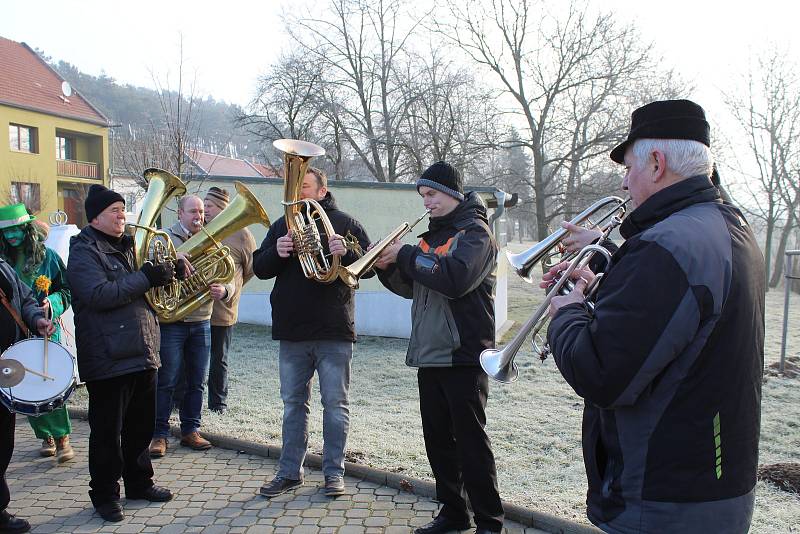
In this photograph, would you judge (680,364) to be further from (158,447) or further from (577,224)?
(158,447)

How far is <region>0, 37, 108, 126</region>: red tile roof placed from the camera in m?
33.6

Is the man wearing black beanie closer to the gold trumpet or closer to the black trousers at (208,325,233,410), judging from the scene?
the gold trumpet

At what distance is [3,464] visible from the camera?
3.94 meters

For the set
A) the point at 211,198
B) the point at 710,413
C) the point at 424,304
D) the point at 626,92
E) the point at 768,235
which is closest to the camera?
the point at 710,413

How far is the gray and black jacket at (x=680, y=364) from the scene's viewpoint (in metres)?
→ 1.90

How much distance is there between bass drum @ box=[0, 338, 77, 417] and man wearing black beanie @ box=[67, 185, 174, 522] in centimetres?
14

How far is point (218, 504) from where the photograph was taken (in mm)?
4266

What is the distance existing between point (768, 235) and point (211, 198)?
2591 cm

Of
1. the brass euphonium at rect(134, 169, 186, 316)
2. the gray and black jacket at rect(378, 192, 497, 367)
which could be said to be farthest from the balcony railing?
the gray and black jacket at rect(378, 192, 497, 367)

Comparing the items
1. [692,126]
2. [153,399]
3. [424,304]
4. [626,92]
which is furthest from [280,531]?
[626,92]

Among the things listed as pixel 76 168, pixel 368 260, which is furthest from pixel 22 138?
pixel 368 260

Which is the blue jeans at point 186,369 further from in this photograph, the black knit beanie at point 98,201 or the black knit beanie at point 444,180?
the black knit beanie at point 444,180

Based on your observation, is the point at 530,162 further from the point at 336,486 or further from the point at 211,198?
the point at 336,486

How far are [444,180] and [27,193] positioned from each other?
34.3 metres
